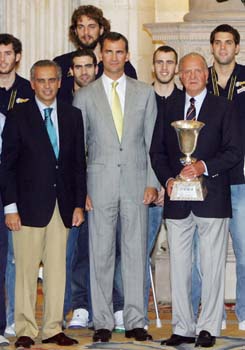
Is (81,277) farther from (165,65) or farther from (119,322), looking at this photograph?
(165,65)

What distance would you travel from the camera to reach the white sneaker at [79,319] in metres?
10.2

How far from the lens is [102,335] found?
384 inches

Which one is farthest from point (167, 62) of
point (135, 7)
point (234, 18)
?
point (135, 7)

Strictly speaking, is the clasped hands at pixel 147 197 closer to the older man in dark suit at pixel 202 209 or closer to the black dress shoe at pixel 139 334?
the older man in dark suit at pixel 202 209

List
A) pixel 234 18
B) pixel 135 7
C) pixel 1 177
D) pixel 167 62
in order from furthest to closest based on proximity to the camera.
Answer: pixel 135 7
pixel 234 18
pixel 167 62
pixel 1 177

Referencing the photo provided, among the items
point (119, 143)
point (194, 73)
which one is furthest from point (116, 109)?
point (194, 73)

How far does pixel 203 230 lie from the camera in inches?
379

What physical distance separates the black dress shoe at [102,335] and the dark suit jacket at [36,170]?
29.4 inches

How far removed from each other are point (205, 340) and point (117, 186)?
1.17m

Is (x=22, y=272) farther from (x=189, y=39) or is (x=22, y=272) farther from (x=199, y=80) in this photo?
(x=189, y=39)

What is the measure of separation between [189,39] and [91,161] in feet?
6.32

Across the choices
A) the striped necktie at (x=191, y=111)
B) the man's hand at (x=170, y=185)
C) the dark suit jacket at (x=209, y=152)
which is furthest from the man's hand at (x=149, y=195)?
the striped necktie at (x=191, y=111)

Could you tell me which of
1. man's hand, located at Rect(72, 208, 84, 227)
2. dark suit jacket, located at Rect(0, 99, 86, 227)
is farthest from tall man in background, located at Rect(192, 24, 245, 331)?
dark suit jacket, located at Rect(0, 99, 86, 227)

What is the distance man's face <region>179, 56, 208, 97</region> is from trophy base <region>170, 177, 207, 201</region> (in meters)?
0.65
